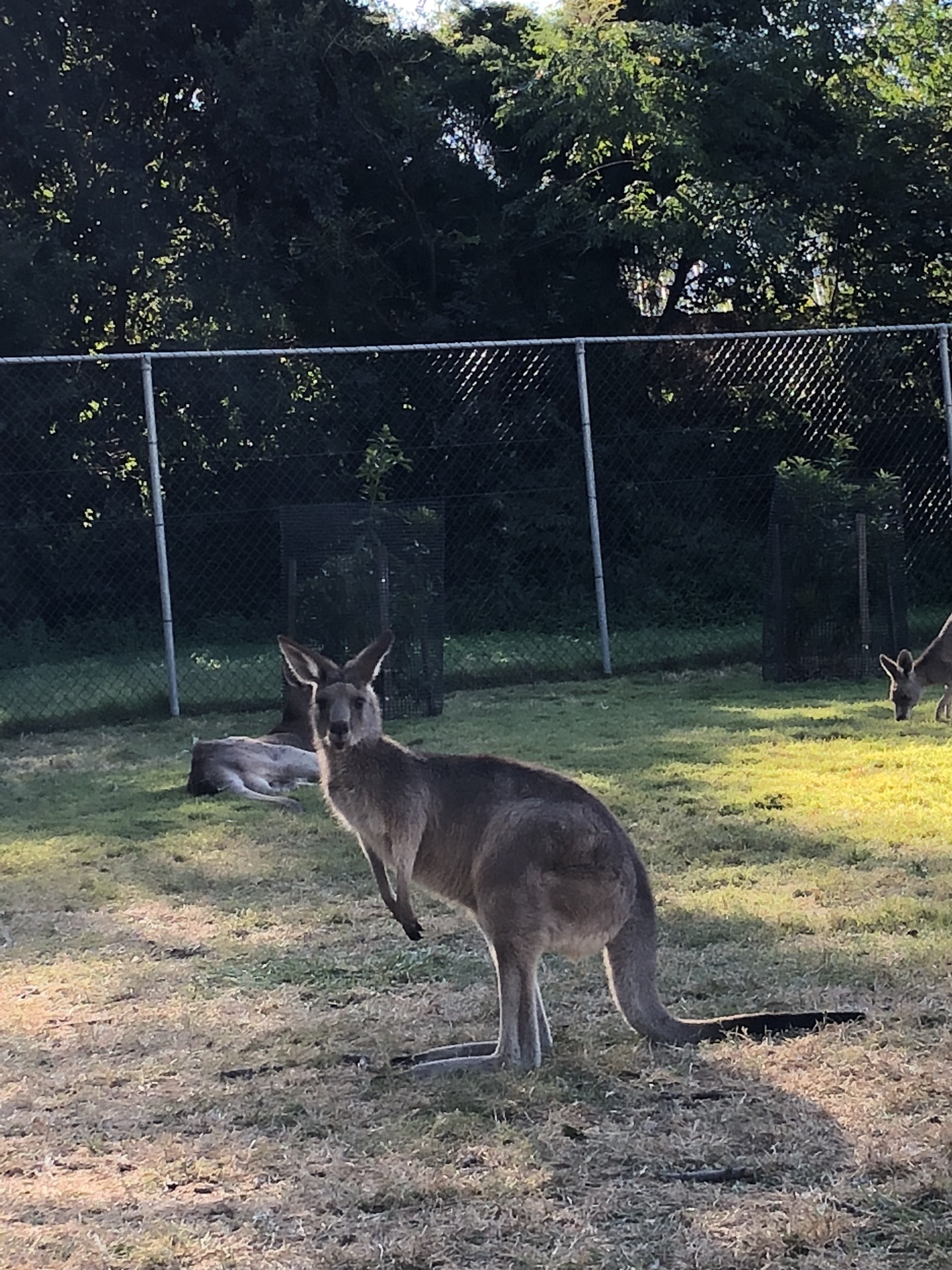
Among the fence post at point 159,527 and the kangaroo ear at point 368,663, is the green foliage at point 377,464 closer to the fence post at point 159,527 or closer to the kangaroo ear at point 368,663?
the fence post at point 159,527

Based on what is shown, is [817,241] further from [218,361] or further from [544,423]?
[218,361]

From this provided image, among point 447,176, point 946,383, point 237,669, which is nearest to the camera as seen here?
point 237,669

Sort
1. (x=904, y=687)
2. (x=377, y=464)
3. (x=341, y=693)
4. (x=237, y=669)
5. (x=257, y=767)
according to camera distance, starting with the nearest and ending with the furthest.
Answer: (x=341, y=693), (x=257, y=767), (x=904, y=687), (x=377, y=464), (x=237, y=669)

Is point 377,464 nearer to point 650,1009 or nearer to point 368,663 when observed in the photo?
point 368,663

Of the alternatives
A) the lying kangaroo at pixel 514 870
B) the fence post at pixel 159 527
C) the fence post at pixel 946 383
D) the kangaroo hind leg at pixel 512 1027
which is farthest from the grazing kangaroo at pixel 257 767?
the fence post at pixel 946 383

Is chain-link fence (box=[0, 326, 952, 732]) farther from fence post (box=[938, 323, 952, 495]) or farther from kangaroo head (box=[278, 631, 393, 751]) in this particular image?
kangaroo head (box=[278, 631, 393, 751])

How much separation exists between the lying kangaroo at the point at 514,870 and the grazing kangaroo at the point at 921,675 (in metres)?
4.52

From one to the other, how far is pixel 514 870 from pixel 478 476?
784 cm

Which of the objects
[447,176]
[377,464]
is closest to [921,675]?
[377,464]

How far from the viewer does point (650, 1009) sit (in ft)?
10.3

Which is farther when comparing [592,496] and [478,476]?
[478,476]

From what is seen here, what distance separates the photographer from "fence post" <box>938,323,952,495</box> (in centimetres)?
963

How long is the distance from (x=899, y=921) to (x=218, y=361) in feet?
24.2

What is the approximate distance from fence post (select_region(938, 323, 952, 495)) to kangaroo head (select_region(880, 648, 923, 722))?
2648mm
